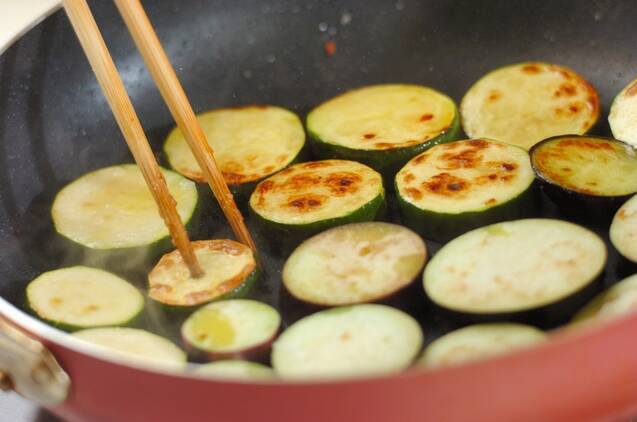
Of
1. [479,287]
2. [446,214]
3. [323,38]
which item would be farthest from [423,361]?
[323,38]

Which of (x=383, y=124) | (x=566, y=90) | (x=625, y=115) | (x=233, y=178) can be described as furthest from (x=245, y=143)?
(x=625, y=115)

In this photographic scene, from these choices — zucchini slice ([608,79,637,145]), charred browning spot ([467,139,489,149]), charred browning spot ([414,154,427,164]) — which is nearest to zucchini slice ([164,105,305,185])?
charred browning spot ([414,154,427,164])

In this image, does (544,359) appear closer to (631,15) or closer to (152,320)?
(152,320)

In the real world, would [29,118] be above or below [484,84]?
above

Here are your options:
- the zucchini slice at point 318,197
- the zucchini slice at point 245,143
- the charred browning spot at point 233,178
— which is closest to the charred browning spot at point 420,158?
the zucchini slice at point 318,197

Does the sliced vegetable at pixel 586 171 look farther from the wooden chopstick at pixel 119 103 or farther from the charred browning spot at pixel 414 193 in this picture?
the wooden chopstick at pixel 119 103

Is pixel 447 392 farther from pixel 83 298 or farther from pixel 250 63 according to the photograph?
pixel 250 63
